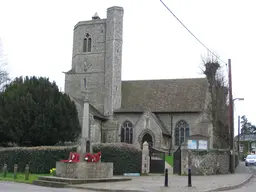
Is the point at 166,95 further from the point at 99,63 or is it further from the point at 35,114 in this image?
the point at 35,114

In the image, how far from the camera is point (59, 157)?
25.0m

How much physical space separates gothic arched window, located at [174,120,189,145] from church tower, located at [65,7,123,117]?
7.71 m

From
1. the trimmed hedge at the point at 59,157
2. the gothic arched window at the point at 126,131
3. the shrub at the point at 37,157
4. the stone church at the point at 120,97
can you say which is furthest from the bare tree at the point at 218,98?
the shrub at the point at 37,157

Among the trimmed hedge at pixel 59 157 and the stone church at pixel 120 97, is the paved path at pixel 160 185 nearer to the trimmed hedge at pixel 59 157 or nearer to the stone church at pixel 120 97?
the trimmed hedge at pixel 59 157

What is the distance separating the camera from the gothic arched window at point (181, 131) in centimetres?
4303

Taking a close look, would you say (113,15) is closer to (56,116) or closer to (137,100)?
(137,100)

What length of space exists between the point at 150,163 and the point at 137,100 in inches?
796

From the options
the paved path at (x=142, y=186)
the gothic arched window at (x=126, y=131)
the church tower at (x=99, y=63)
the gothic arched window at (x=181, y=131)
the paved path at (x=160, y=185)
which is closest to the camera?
the paved path at (x=142, y=186)

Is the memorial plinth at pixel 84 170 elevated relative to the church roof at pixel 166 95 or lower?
lower

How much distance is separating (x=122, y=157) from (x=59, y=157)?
4.37 m

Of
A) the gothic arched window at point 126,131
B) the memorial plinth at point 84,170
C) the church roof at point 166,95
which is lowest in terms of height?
the memorial plinth at point 84,170

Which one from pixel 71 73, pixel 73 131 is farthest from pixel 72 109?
pixel 71 73

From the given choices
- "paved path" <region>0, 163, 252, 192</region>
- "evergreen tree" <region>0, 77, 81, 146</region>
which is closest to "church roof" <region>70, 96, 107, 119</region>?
"evergreen tree" <region>0, 77, 81, 146</region>

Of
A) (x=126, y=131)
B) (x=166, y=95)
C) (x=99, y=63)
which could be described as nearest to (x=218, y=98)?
(x=166, y=95)
